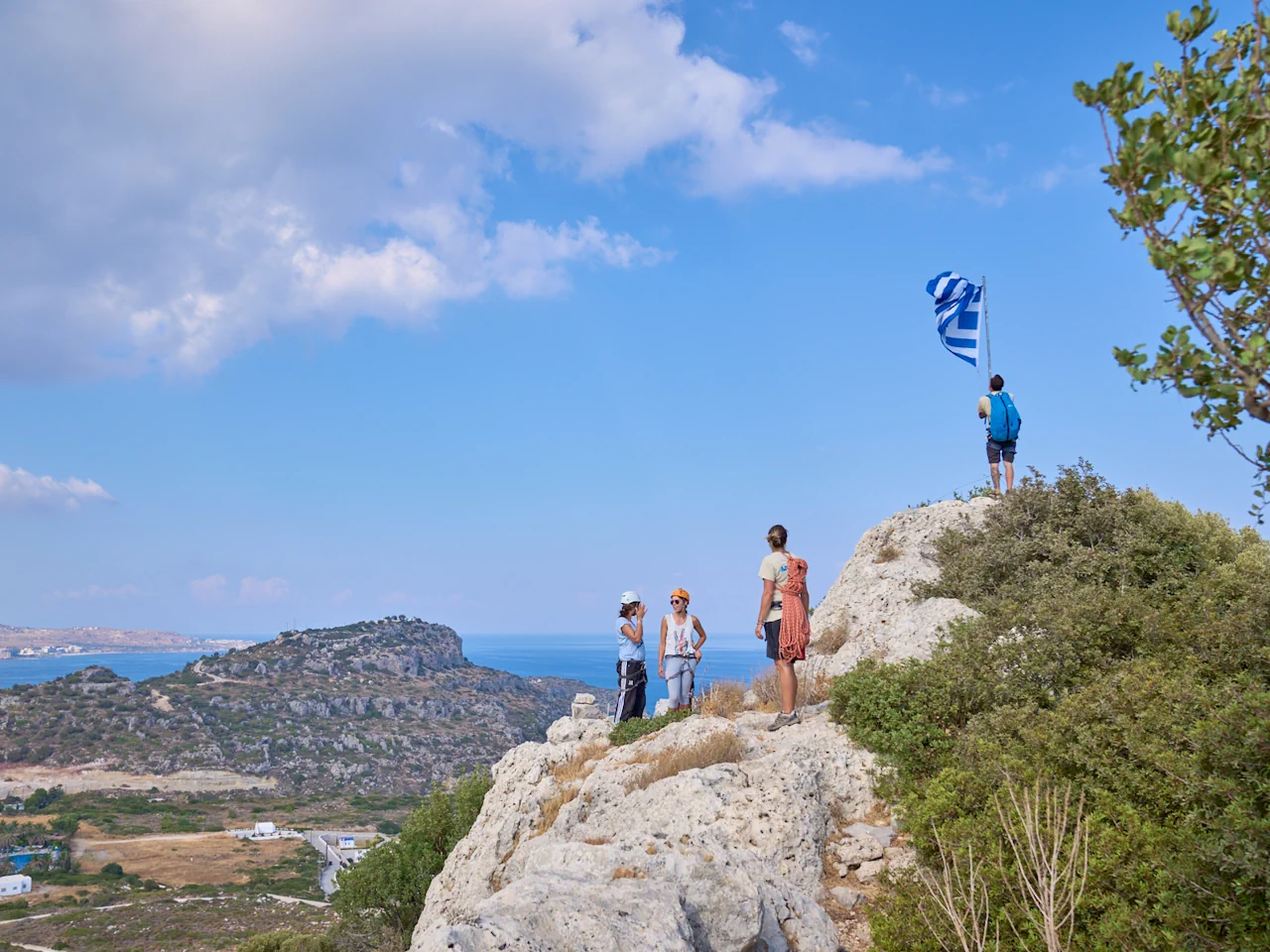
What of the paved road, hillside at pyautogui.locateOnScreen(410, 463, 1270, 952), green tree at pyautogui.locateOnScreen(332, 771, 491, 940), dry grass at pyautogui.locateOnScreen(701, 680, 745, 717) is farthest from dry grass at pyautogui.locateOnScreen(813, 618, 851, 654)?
Answer: the paved road

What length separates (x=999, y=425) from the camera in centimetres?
1502

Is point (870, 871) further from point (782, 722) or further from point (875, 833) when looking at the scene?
point (782, 722)

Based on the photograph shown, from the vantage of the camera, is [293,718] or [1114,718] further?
[293,718]

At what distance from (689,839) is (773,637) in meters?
3.54

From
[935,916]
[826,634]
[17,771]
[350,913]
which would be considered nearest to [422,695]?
[17,771]

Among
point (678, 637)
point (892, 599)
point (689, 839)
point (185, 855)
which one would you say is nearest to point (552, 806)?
point (678, 637)

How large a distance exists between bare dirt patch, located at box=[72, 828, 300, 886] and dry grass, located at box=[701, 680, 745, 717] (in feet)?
215

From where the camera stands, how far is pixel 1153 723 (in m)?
6.81

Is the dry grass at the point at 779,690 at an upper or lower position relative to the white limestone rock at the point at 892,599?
lower

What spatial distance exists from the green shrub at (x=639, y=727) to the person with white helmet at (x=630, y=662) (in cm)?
62

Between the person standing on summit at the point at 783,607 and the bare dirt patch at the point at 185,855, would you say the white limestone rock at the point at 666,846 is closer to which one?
the person standing on summit at the point at 783,607

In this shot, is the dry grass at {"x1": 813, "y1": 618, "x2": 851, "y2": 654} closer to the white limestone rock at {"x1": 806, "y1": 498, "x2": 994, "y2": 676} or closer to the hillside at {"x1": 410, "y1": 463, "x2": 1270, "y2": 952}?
the white limestone rock at {"x1": 806, "y1": 498, "x2": 994, "y2": 676}

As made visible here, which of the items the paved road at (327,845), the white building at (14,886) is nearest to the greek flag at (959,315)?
the paved road at (327,845)

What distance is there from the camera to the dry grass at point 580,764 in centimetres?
1127
